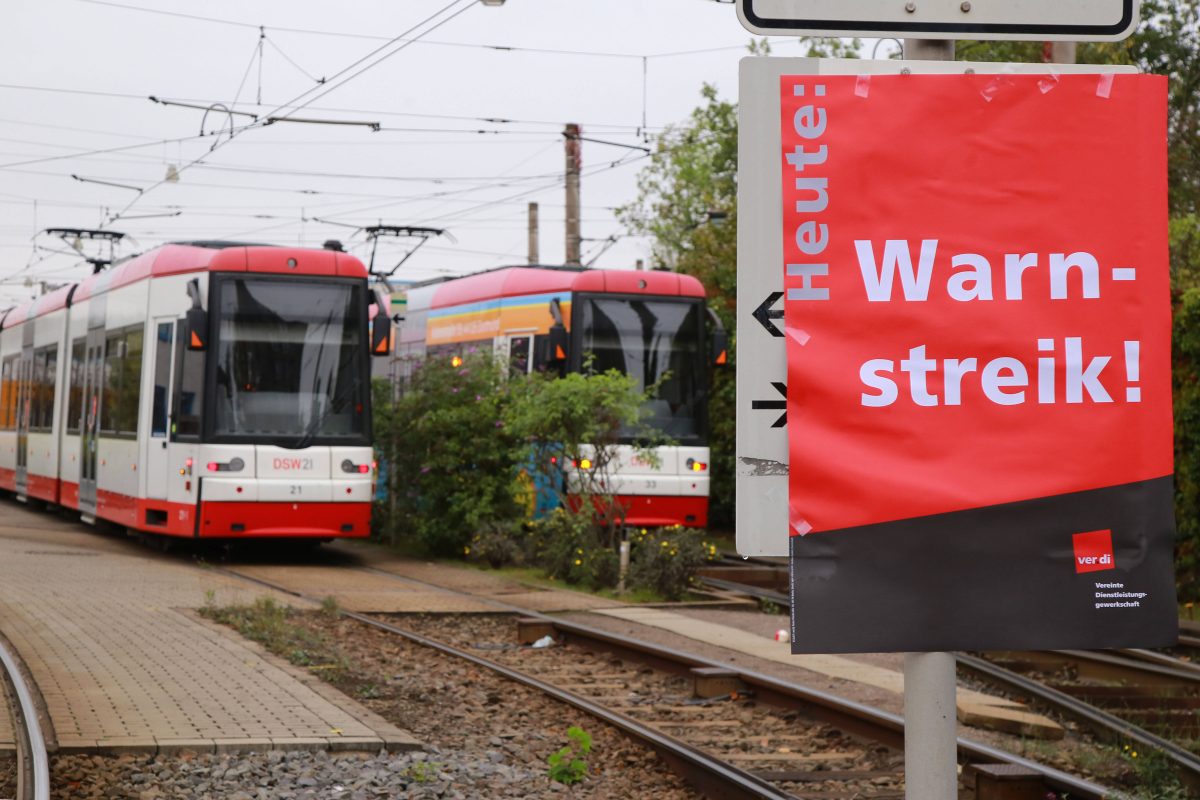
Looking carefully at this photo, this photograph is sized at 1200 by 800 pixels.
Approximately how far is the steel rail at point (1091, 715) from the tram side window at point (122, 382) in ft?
36.7

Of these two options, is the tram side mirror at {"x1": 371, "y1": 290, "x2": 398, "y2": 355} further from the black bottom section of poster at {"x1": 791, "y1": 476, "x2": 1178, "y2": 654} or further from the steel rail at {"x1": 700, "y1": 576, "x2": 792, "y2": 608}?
the black bottom section of poster at {"x1": 791, "y1": 476, "x2": 1178, "y2": 654}

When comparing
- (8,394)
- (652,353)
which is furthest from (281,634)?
(8,394)

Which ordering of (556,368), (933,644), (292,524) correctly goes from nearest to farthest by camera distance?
(933,644) < (292,524) < (556,368)

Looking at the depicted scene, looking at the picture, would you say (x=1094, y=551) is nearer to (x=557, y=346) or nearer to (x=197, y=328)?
(x=197, y=328)

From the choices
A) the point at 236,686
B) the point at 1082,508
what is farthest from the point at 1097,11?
the point at 236,686

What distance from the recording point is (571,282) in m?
19.4

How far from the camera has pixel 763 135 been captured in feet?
9.14

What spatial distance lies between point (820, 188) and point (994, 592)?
29.5 inches

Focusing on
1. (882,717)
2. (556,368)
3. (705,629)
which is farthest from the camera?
(556,368)

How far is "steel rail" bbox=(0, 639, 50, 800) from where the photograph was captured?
6755mm

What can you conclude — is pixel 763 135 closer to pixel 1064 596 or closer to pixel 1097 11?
pixel 1097 11

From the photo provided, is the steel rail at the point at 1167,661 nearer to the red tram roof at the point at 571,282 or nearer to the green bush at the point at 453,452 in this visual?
the red tram roof at the point at 571,282

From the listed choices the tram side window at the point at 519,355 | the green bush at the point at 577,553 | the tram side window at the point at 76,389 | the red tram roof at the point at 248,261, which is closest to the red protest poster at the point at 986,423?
the green bush at the point at 577,553

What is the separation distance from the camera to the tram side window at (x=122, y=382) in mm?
19438
